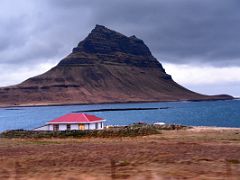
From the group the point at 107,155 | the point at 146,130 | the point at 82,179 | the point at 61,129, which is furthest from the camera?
the point at 61,129

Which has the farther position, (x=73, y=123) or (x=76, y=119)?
(x=76, y=119)

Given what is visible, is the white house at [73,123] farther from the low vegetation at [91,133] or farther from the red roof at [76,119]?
the low vegetation at [91,133]

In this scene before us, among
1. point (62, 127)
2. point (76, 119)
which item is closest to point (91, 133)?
point (76, 119)

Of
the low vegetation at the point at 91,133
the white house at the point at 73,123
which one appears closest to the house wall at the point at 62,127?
the white house at the point at 73,123

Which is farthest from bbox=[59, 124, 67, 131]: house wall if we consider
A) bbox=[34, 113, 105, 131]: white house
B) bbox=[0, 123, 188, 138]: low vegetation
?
bbox=[0, 123, 188, 138]: low vegetation

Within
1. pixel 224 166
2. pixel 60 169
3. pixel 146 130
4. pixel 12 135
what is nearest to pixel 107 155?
pixel 60 169

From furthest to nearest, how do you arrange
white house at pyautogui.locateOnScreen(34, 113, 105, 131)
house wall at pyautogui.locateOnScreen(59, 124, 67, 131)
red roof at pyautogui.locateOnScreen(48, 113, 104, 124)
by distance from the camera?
house wall at pyautogui.locateOnScreen(59, 124, 67, 131), red roof at pyautogui.locateOnScreen(48, 113, 104, 124), white house at pyautogui.locateOnScreen(34, 113, 105, 131)

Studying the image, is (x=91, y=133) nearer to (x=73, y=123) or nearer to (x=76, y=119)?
(x=73, y=123)

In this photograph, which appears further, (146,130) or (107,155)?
(146,130)

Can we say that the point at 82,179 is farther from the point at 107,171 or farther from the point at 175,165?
the point at 175,165

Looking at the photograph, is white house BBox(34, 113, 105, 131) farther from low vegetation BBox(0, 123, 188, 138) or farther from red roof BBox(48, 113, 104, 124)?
low vegetation BBox(0, 123, 188, 138)

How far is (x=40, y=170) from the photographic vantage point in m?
24.7

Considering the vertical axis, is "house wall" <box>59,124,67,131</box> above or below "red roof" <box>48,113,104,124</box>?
below

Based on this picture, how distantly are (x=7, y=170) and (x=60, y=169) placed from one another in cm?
299
